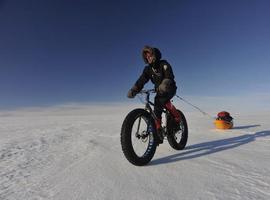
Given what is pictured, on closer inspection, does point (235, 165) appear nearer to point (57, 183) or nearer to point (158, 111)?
point (158, 111)

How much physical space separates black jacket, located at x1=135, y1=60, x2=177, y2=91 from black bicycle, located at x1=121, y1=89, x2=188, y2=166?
0.34 metres

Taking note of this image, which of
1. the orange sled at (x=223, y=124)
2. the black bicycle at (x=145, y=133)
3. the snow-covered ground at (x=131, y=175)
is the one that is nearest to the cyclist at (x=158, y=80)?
the black bicycle at (x=145, y=133)

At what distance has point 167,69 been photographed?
381cm

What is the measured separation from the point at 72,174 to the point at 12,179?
0.66 metres

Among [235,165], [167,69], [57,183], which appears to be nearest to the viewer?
[57,183]

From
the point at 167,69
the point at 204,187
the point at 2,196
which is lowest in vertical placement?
the point at 2,196

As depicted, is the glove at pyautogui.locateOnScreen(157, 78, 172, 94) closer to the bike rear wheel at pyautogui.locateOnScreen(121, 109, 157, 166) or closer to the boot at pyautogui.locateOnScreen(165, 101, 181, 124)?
the boot at pyautogui.locateOnScreen(165, 101, 181, 124)

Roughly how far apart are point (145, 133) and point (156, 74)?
129 cm

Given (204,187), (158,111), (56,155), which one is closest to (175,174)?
(204,187)

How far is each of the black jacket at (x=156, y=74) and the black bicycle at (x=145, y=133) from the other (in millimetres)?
344

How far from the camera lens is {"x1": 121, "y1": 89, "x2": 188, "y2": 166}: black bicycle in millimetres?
2887

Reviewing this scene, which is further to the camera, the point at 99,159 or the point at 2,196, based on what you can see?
the point at 99,159

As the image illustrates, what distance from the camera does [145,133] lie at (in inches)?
133

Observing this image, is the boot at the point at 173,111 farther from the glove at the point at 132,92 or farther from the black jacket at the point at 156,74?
the glove at the point at 132,92
